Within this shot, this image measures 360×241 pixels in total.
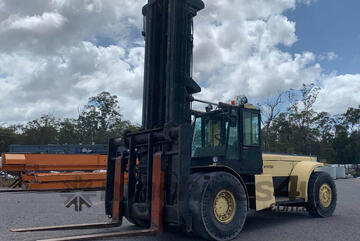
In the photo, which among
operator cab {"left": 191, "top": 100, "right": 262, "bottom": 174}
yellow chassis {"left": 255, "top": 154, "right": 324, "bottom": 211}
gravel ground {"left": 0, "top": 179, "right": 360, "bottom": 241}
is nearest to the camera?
gravel ground {"left": 0, "top": 179, "right": 360, "bottom": 241}

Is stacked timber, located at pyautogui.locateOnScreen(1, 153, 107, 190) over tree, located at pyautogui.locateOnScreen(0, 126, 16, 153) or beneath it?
beneath

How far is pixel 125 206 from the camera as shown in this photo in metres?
7.50

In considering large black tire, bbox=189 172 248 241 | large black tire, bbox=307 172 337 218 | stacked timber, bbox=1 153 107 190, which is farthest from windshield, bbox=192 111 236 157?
stacked timber, bbox=1 153 107 190

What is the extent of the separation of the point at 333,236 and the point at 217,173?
272 cm

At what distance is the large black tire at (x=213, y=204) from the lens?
6.29 metres

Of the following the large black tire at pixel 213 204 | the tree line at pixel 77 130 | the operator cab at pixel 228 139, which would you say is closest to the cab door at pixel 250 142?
the operator cab at pixel 228 139

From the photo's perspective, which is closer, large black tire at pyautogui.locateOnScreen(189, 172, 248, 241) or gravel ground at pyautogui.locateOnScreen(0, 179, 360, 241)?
large black tire at pyautogui.locateOnScreen(189, 172, 248, 241)

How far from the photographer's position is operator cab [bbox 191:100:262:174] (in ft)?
25.3

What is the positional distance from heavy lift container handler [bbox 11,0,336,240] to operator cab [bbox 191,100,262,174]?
0.02m

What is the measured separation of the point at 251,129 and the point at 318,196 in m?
3.10

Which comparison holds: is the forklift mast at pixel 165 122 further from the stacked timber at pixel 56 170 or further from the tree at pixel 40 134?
the tree at pixel 40 134

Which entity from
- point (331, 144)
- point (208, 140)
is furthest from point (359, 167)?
point (208, 140)

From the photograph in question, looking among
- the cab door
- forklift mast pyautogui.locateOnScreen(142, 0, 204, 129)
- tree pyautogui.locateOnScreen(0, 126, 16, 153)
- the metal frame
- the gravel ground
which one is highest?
tree pyautogui.locateOnScreen(0, 126, 16, 153)

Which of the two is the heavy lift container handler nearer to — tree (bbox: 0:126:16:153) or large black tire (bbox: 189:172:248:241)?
large black tire (bbox: 189:172:248:241)
